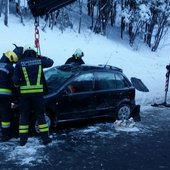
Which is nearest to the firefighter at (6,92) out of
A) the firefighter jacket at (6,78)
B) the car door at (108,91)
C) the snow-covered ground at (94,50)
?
the firefighter jacket at (6,78)

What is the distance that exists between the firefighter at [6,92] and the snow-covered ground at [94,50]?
6734 millimetres

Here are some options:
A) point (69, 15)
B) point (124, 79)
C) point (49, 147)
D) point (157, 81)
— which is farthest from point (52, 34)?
Answer: point (49, 147)

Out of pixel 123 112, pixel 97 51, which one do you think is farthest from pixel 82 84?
pixel 97 51

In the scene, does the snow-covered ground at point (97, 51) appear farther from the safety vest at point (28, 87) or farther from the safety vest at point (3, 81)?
the safety vest at point (3, 81)

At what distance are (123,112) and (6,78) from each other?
372 centimetres

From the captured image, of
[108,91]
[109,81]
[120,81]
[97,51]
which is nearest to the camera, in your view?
[108,91]

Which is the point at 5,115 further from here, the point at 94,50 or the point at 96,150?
the point at 94,50

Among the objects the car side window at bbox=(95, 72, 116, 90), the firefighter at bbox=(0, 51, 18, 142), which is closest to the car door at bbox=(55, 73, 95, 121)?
the car side window at bbox=(95, 72, 116, 90)

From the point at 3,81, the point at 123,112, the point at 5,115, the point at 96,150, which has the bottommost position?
the point at 96,150

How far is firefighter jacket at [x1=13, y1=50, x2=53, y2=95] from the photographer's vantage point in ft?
28.1

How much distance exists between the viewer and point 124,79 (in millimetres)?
11312

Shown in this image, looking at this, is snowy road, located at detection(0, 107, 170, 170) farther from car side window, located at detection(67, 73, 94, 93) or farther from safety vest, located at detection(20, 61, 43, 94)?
safety vest, located at detection(20, 61, 43, 94)

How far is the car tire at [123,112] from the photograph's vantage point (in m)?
11.1

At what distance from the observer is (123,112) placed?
11250mm
